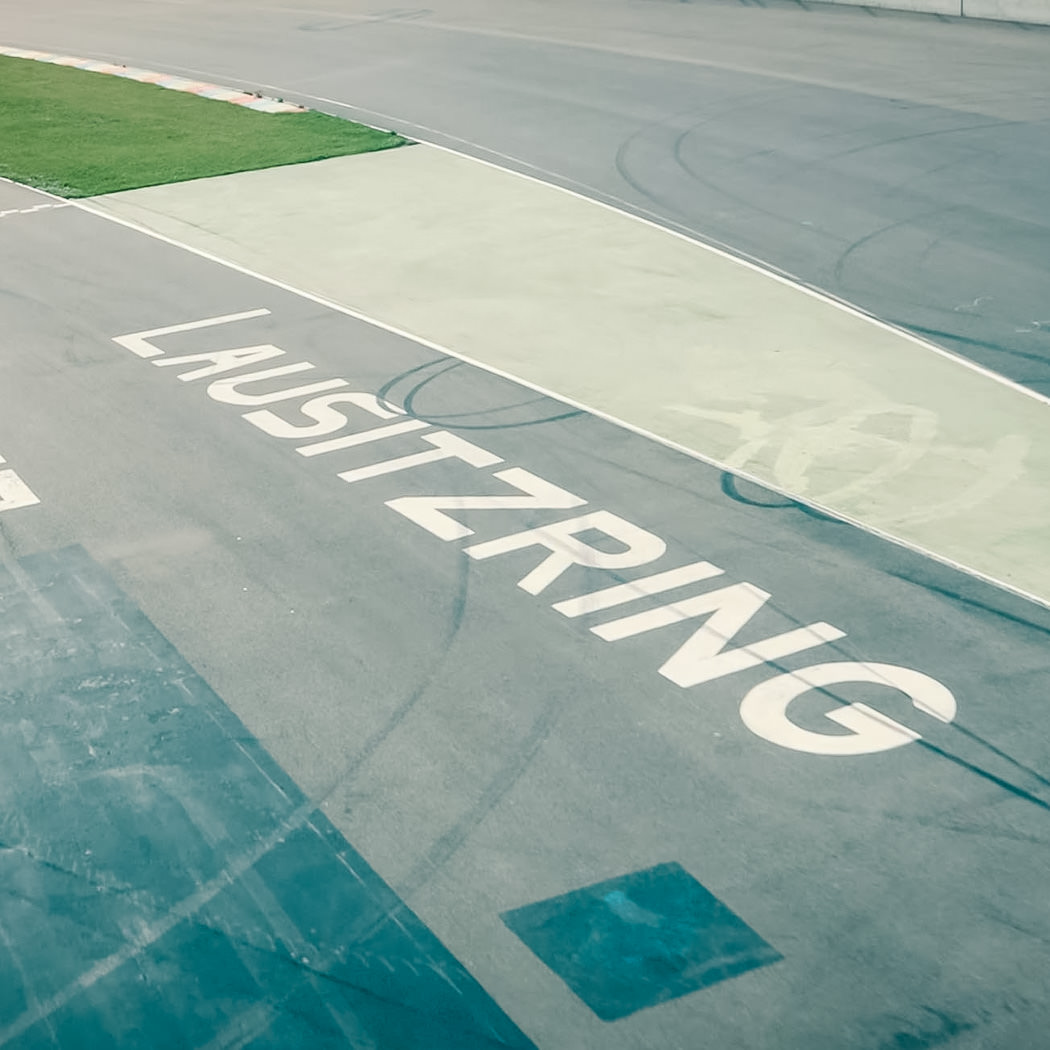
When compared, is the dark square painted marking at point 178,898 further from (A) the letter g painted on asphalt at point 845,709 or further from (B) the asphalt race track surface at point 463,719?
(A) the letter g painted on asphalt at point 845,709

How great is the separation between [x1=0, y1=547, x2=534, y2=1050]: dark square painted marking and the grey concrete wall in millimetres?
24004

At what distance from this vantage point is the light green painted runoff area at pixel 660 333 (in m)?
10.7

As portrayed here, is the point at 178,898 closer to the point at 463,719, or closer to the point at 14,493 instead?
the point at 463,719

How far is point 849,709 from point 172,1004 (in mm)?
3843

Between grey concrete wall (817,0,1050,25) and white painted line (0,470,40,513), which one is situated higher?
grey concrete wall (817,0,1050,25)

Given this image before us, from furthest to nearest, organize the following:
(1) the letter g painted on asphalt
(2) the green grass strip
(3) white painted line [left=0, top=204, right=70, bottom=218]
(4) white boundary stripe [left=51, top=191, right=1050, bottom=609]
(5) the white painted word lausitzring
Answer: (2) the green grass strip, (3) white painted line [left=0, top=204, right=70, bottom=218], (4) white boundary stripe [left=51, top=191, right=1050, bottom=609], (5) the white painted word lausitzring, (1) the letter g painted on asphalt

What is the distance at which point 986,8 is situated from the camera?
2822cm

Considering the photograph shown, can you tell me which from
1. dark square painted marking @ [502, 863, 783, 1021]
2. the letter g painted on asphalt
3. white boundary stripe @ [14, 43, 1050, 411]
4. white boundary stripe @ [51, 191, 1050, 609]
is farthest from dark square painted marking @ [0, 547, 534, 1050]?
white boundary stripe @ [14, 43, 1050, 411]

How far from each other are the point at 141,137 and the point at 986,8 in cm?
1615

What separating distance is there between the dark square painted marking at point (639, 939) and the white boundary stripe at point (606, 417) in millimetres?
3630

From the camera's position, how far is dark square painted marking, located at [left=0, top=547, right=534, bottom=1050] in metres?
6.02

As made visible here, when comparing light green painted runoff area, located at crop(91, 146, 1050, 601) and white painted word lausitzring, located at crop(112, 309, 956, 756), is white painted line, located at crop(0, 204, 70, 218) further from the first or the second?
white painted word lausitzring, located at crop(112, 309, 956, 756)

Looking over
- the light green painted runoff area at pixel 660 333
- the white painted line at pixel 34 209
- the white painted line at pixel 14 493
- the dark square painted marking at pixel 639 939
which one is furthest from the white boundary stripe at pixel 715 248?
the white painted line at pixel 14 493

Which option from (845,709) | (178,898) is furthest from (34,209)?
(845,709)
